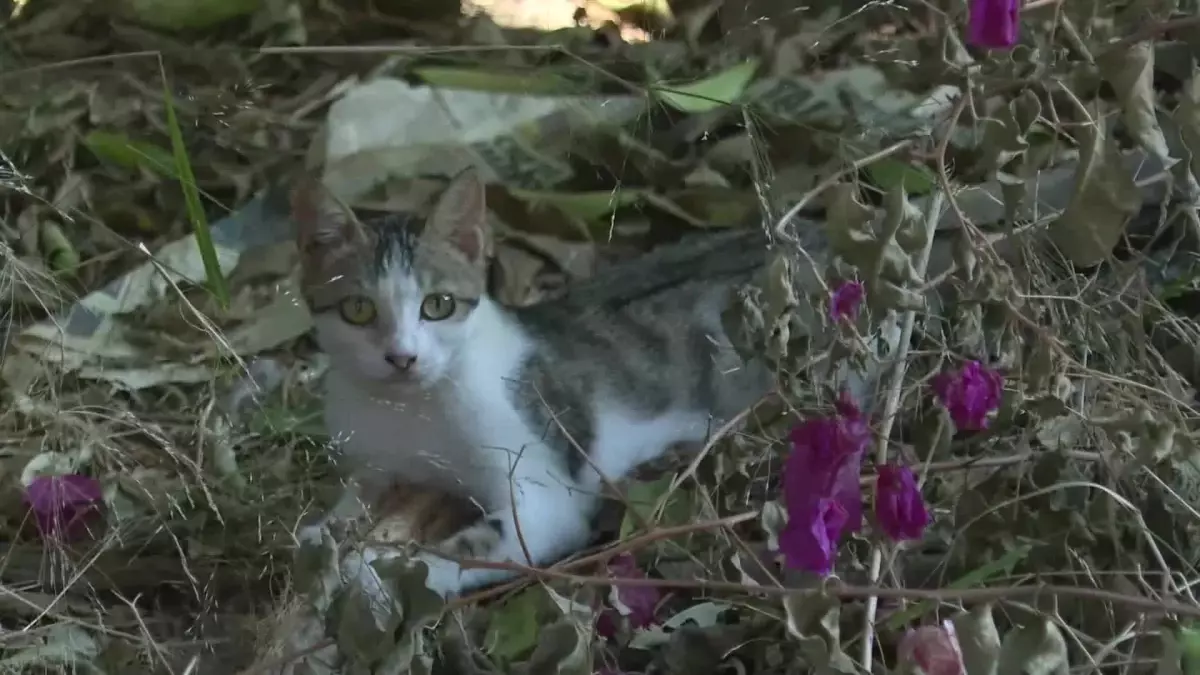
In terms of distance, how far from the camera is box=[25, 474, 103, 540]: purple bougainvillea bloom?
2.41ft

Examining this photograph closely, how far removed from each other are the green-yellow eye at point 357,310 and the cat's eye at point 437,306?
0.04 metres

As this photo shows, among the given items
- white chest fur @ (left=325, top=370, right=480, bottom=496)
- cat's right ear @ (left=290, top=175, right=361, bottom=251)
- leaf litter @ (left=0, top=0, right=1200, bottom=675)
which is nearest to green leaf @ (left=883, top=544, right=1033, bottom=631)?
leaf litter @ (left=0, top=0, right=1200, bottom=675)

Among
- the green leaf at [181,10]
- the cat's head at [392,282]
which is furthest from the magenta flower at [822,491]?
the green leaf at [181,10]

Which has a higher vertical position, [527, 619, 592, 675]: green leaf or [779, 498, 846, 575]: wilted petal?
[779, 498, 846, 575]: wilted petal

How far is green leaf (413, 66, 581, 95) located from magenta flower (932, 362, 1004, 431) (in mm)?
622

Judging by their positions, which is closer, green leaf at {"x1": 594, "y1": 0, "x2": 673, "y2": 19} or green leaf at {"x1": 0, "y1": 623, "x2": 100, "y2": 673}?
green leaf at {"x1": 0, "y1": 623, "x2": 100, "y2": 673}

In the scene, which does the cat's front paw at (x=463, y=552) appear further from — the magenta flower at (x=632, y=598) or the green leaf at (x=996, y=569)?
the green leaf at (x=996, y=569)

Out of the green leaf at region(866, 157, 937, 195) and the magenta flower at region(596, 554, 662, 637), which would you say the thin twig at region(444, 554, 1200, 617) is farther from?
the green leaf at region(866, 157, 937, 195)

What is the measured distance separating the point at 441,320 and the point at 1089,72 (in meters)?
0.49

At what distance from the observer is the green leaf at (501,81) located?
3.60ft

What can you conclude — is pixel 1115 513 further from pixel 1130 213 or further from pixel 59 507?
pixel 59 507

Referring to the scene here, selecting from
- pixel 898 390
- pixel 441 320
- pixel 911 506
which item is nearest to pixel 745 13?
pixel 441 320

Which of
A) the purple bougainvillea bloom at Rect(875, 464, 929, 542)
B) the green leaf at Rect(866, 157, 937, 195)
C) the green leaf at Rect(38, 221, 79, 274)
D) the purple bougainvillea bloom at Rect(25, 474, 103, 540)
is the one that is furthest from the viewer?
the green leaf at Rect(38, 221, 79, 274)

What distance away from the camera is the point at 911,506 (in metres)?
0.51
